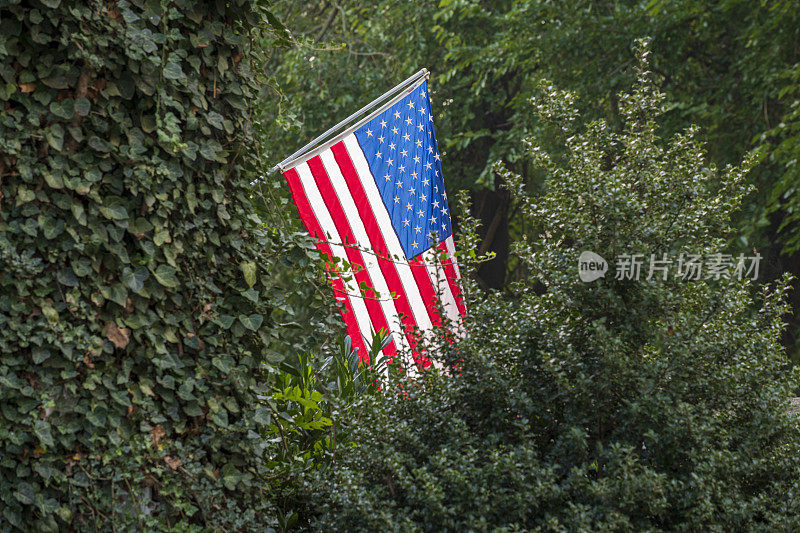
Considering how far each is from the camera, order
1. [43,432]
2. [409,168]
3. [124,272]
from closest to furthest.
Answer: [43,432]
[124,272]
[409,168]

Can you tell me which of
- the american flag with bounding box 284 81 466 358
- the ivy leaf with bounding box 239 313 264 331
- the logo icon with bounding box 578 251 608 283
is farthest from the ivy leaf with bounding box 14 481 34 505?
the american flag with bounding box 284 81 466 358

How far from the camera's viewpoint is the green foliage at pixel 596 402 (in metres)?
2.44

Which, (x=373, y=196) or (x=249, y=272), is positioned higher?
(x=373, y=196)

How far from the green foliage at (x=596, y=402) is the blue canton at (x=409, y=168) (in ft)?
7.12

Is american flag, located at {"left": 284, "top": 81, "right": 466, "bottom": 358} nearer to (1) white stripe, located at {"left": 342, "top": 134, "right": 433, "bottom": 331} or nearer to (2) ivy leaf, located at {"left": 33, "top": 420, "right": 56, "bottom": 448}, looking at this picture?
(1) white stripe, located at {"left": 342, "top": 134, "right": 433, "bottom": 331}

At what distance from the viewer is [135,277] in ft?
7.77

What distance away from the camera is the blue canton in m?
5.25

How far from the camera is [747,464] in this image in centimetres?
268

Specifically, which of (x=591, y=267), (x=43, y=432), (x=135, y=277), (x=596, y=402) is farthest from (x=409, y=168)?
(x=43, y=432)

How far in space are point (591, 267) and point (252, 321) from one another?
1.30 metres

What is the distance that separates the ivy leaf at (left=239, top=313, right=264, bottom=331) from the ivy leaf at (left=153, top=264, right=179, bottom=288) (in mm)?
300

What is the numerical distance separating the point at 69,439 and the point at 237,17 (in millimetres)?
1598

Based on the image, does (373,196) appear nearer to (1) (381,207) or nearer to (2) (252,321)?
(1) (381,207)

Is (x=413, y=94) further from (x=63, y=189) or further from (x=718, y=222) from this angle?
(x=63, y=189)
